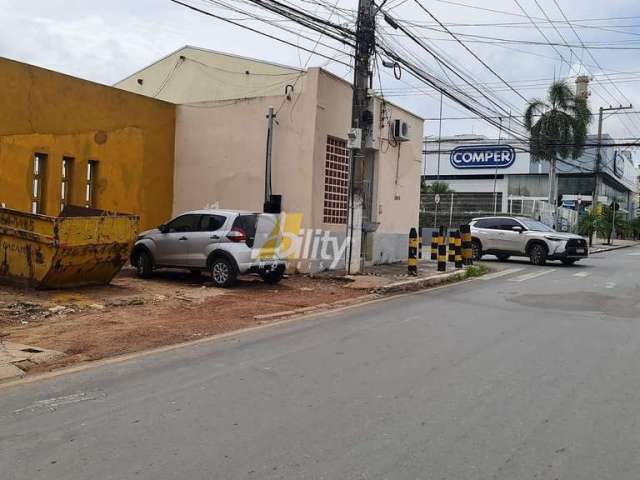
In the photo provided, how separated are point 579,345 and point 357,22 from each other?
9.13 metres

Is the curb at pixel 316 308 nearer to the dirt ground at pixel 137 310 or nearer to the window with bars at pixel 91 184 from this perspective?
the dirt ground at pixel 137 310

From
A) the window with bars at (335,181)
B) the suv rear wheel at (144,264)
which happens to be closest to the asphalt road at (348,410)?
the suv rear wheel at (144,264)

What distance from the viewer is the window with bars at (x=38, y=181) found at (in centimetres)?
1337

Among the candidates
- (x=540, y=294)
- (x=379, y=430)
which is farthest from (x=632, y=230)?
(x=379, y=430)

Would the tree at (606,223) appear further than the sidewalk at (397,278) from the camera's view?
Yes

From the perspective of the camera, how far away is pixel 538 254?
2109 centimetres

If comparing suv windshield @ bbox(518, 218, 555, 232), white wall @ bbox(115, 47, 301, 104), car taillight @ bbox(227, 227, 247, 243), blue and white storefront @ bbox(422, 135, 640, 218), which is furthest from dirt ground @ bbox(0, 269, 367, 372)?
blue and white storefront @ bbox(422, 135, 640, 218)

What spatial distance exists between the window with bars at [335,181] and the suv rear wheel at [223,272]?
13.6ft

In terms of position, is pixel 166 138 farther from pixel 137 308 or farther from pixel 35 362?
pixel 35 362

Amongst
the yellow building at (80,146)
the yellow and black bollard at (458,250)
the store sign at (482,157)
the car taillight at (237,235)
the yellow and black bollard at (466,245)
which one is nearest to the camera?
the car taillight at (237,235)

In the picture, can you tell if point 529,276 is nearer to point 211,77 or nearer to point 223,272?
point 223,272

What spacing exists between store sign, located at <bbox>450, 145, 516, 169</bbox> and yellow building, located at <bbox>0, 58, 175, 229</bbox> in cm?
4686

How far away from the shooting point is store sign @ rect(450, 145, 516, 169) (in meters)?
59.8

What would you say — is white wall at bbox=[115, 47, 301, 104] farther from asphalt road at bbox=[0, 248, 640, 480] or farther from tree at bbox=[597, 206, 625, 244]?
tree at bbox=[597, 206, 625, 244]
